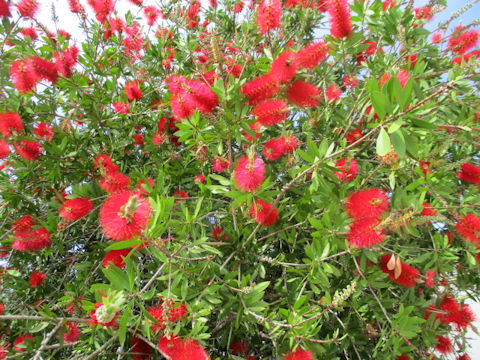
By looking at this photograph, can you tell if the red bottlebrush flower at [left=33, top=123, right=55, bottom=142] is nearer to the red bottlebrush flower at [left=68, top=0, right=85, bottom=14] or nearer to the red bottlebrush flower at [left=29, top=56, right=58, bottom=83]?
the red bottlebrush flower at [left=29, top=56, right=58, bottom=83]

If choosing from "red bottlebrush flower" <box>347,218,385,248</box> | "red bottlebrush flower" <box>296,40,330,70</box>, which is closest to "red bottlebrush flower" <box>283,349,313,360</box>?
"red bottlebrush flower" <box>347,218,385,248</box>

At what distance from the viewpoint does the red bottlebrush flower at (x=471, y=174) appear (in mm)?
1877

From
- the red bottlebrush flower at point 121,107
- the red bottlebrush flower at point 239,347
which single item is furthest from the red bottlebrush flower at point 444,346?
the red bottlebrush flower at point 121,107

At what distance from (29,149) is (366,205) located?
6.01 ft

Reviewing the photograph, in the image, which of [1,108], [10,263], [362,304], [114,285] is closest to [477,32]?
[362,304]

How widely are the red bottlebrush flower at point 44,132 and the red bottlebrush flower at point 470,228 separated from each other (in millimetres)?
2442

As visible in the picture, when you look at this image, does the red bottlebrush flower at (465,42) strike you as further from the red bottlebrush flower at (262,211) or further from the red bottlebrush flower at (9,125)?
the red bottlebrush flower at (9,125)

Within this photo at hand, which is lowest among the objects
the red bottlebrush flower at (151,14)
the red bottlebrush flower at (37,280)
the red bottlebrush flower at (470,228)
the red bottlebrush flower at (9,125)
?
the red bottlebrush flower at (470,228)

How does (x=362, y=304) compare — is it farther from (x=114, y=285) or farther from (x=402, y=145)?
(x=114, y=285)

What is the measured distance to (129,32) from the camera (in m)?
2.59

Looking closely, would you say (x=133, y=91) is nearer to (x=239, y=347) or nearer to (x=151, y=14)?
(x=151, y=14)

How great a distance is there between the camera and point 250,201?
4.25 ft

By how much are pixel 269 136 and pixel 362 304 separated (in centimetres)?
114

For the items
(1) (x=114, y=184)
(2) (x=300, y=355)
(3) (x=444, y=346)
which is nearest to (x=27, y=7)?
(1) (x=114, y=184)
